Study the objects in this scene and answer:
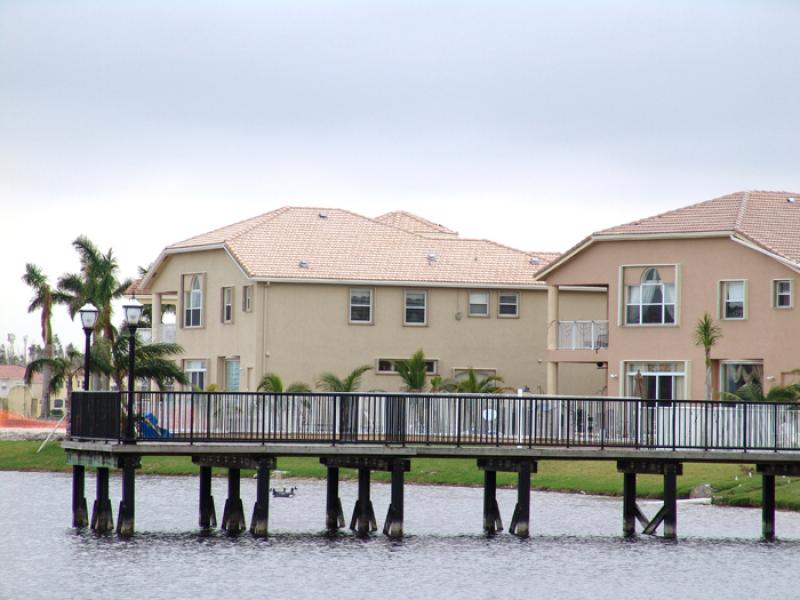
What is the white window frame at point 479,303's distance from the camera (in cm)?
7338

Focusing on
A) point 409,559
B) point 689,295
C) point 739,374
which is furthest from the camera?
point 689,295

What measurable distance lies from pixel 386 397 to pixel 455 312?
33915 mm

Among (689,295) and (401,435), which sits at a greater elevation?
(689,295)

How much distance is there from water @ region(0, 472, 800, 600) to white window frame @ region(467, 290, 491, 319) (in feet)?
77.6

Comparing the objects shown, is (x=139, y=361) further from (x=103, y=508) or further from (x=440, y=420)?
(x=440, y=420)

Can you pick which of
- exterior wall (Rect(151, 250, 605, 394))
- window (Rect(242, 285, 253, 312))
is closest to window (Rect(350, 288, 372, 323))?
exterior wall (Rect(151, 250, 605, 394))

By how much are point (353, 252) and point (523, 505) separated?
3364 centimetres

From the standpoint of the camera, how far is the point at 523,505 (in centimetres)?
4091

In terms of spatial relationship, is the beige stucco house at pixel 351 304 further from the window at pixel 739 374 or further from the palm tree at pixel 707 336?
the window at pixel 739 374

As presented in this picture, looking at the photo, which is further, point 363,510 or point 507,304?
point 507,304

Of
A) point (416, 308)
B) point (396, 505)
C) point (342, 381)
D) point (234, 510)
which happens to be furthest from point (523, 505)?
point (416, 308)

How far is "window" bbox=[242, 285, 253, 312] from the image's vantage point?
2783 inches

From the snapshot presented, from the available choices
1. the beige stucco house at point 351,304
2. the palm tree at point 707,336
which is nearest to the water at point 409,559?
the palm tree at point 707,336

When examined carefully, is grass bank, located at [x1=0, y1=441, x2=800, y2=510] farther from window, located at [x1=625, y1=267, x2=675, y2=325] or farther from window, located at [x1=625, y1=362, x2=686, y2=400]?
window, located at [x1=625, y1=267, x2=675, y2=325]
